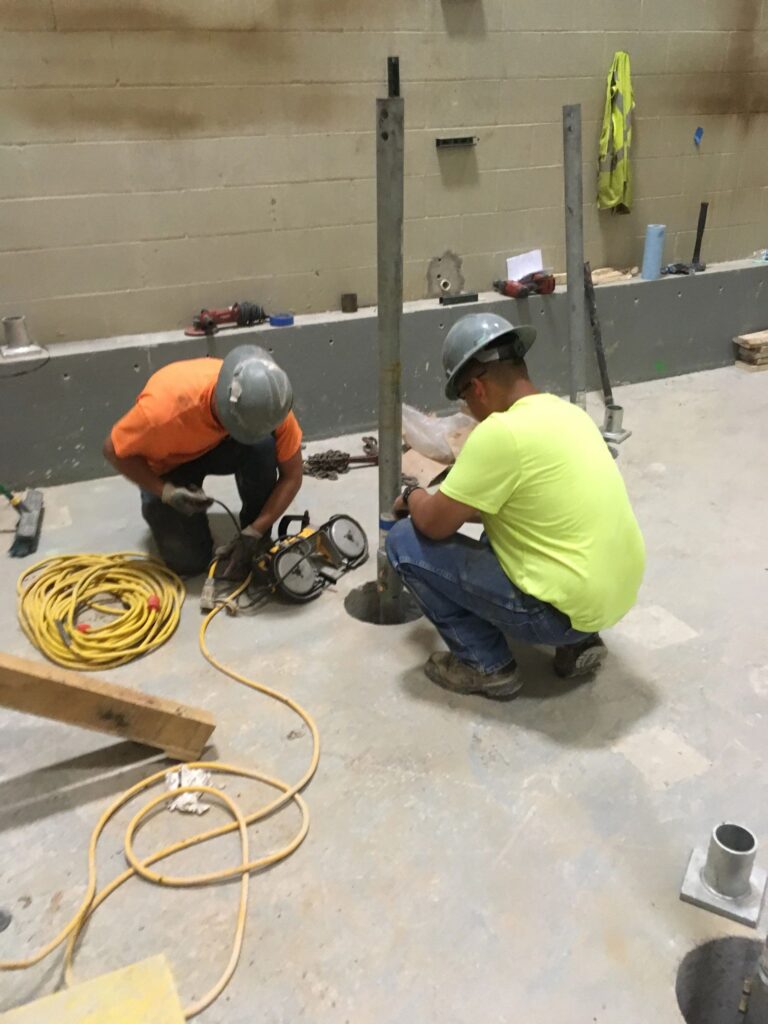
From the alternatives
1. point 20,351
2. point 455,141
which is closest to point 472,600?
point 20,351

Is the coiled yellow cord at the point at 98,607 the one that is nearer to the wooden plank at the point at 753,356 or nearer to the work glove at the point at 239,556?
the work glove at the point at 239,556

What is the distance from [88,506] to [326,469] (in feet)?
3.26

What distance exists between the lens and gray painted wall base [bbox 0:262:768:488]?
10.7ft

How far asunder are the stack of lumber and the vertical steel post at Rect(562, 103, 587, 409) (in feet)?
5.35

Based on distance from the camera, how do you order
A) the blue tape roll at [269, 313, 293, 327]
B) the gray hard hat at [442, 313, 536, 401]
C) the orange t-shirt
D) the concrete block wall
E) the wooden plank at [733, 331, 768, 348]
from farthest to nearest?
the wooden plank at [733, 331, 768, 348] < the blue tape roll at [269, 313, 293, 327] < the concrete block wall < the orange t-shirt < the gray hard hat at [442, 313, 536, 401]

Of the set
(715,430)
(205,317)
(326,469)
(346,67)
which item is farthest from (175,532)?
(715,430)

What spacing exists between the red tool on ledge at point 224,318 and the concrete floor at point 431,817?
1363 millimetres

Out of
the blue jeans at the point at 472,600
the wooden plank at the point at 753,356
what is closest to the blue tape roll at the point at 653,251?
the wooden plank at the point at 753,356

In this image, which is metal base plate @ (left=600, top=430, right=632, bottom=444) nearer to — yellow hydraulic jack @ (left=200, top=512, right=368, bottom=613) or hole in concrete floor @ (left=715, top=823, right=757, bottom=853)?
yellow hydraulic jack @ (left=200, top=512, right=368, bottom=613)

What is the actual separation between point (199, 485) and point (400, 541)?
0.96 metres

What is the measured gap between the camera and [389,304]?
2025 millimetres

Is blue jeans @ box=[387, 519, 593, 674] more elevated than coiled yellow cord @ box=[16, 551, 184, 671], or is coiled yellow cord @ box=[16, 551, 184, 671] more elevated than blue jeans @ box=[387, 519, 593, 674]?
blue jeans @ box=[387, 519, 593, 674]

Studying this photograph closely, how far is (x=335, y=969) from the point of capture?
144 centimetres

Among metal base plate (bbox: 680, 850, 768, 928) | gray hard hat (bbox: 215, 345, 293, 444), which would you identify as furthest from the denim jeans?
metal base plate (bbox: 680, 850, 768, 928)
